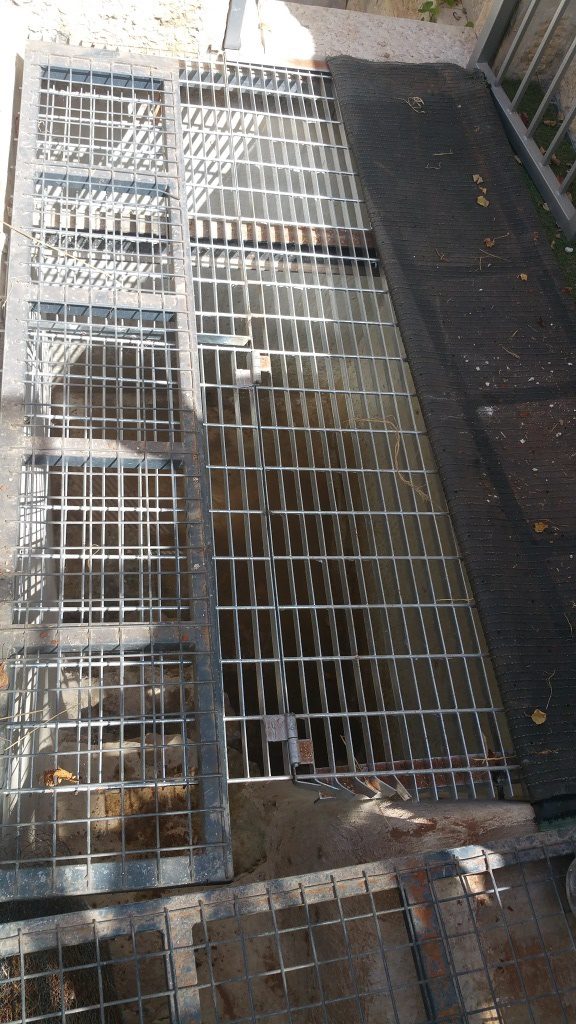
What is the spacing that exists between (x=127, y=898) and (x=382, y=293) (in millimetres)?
3806

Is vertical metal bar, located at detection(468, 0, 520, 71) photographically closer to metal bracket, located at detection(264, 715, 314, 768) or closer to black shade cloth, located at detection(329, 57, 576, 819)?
A: black shade cloth, located at detection(329, 57, 576, 819)

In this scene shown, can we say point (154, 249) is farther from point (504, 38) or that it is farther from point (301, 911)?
point (301, 911)

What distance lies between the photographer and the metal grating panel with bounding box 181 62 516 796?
3982 mm

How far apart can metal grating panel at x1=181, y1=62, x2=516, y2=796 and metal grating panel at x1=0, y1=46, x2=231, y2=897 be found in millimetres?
323

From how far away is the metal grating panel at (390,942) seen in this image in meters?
2.49

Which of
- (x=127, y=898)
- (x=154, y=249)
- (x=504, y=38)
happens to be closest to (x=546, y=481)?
(x=154, y=249)

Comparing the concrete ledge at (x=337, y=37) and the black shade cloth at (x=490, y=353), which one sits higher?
the concrete ledge at (x=337, y=37)

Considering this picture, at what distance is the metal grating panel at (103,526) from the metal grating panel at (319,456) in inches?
12.7

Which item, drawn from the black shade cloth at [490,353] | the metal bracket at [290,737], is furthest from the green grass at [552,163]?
the metal bracket at [290,737]

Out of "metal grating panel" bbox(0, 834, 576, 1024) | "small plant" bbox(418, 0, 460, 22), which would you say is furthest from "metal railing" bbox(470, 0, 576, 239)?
"metal grating panel" bbox(0, 834, 576, 1024)

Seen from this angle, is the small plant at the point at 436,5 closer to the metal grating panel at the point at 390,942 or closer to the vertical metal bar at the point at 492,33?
the vertical metal bar at the point at 492,33

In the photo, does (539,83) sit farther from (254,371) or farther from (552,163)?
(254,371)

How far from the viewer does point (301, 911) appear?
354 centimetres

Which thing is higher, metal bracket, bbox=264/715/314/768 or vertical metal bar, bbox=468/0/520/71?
vertical metal bar, bbox=468/0/520/71
